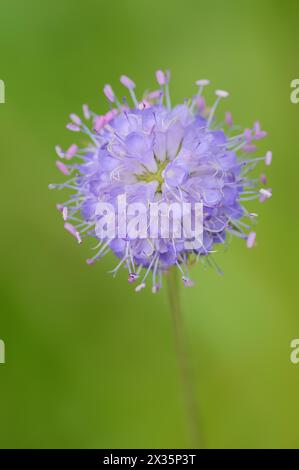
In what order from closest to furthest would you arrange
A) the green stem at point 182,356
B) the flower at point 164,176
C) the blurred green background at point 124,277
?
the flower at point 164,176 < the green stem at point 182,356 < the blurred green background at point 124,277

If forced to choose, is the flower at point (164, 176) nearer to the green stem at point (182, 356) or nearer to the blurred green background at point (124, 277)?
the green stem at point (182, 356)

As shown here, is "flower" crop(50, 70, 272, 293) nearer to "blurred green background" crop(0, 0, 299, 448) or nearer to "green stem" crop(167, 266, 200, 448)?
"green stem" crop(167, 266, 200, 448)

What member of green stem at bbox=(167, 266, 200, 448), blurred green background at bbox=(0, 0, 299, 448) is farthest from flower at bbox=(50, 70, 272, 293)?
blurred green background at bbox=(0, 0, 299, 448)

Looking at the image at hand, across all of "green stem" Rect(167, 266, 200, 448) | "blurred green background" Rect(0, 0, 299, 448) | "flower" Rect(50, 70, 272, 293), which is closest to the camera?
"flower" Rect(50, 70, 272, 293)

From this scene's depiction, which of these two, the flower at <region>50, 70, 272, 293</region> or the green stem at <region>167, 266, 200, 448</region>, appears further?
the green stem at <region>167, 266, 200, 448</region>

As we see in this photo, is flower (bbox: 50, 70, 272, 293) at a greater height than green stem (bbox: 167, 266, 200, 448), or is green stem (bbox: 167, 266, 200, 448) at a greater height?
flower (bbox: 50, 70, 272, 293)

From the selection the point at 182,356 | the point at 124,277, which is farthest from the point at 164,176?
the point at 124,277

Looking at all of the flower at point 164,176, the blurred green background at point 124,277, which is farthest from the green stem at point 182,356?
the blurred green background at point 124,277

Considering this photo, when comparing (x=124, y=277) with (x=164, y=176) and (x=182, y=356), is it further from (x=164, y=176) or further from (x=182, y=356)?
(x=164, y=176)
